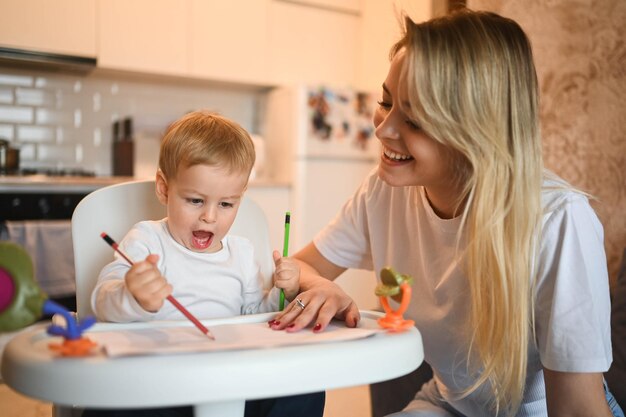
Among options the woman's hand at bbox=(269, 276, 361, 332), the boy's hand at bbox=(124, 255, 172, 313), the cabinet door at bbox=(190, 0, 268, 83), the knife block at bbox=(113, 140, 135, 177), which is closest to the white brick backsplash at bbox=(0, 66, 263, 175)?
the knife block at bbox=(113, 140, 135, 177)

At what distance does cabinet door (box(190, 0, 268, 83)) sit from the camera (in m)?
3.46

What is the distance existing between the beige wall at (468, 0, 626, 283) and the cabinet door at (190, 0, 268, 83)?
1963 millimetres

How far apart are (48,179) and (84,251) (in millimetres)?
1825

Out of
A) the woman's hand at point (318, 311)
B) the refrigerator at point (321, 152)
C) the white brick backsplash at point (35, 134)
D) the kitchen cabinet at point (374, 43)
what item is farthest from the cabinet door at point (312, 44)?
the woman's hand at point (318, 311)

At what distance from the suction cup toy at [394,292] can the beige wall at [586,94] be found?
1088mm

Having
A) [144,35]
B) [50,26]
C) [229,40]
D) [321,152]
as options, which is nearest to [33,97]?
[50,26]

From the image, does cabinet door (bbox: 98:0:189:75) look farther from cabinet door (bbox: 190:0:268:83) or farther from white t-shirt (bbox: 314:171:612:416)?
white t-shirt (bbox: 314:171:612:416)

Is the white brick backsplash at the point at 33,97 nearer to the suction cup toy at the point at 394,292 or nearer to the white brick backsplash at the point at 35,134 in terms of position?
the white brick backsplash at the point at 35,134

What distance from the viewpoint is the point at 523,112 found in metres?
1.04

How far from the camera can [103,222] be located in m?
1.23

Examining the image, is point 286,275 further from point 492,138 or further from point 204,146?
point 492,138

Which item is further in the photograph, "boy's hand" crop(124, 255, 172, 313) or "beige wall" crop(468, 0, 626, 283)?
"beige wall" crop(468, 0, 626, 283)

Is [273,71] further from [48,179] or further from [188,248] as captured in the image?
[188,248]

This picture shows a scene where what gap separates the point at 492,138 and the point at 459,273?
0.30m
